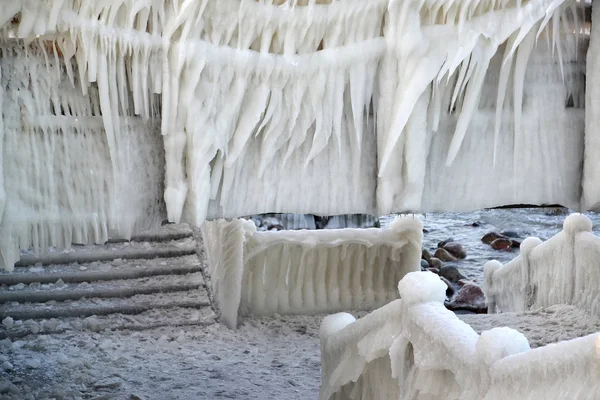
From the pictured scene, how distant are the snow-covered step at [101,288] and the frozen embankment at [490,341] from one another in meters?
2.62

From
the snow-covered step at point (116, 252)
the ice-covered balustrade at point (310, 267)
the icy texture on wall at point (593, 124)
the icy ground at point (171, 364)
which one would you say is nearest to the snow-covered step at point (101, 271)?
the snow-covered step at point (116, 252)

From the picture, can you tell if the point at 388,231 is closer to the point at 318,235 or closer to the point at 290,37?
the point at 318,235

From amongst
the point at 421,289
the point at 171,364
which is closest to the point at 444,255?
the point at 171,364

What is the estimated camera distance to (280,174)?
2.96 m

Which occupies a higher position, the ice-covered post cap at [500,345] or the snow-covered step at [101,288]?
the ice-covered post cap at [500,345]

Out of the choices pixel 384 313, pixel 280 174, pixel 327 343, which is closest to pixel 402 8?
pixel 280 174

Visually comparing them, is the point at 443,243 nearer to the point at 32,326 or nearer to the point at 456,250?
the point at 456,250

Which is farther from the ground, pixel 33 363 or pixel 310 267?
pixel 310 267

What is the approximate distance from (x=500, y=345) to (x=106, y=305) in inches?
169

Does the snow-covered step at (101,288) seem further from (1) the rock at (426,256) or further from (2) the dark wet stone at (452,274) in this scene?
(1) the rock at (426,256)

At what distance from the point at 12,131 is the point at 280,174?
39.5 inches

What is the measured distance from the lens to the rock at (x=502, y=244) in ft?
29.2

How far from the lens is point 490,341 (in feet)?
7.53

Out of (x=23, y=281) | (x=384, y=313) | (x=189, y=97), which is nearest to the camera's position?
(x=189, y=97)
